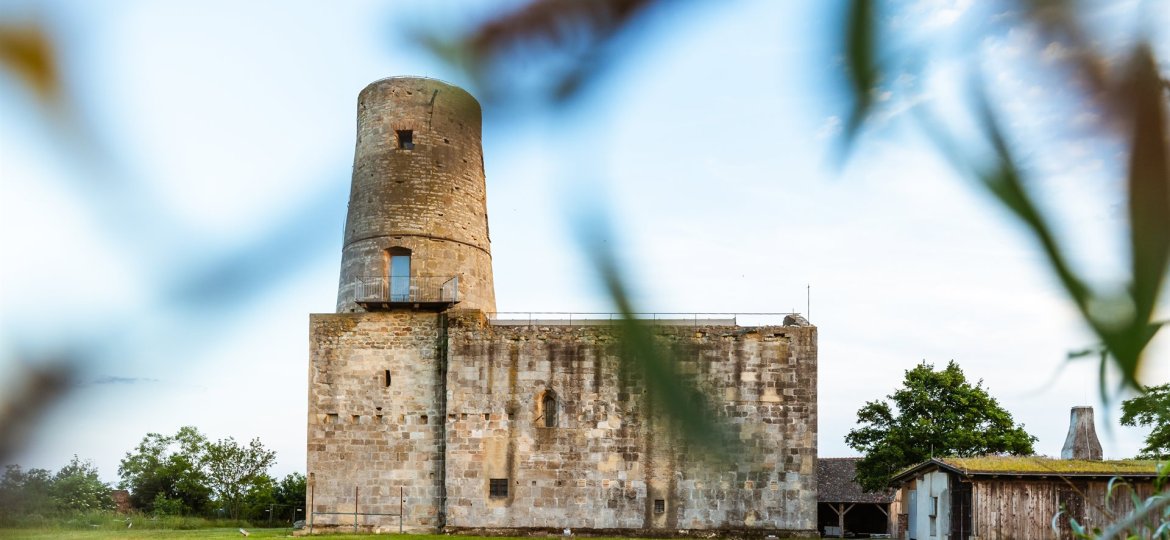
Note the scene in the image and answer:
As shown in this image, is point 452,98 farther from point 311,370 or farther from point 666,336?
point 311,370

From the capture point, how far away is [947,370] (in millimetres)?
40719

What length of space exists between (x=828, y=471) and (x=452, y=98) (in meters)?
53.7

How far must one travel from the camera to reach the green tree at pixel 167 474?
1282mm

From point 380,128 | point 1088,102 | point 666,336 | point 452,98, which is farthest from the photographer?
point 380,128

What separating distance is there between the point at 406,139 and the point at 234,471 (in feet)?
2.07

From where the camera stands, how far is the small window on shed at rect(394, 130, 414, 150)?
162cm

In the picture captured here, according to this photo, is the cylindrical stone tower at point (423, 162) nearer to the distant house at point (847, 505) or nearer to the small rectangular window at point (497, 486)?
the small rectangular window at point (497, 486)

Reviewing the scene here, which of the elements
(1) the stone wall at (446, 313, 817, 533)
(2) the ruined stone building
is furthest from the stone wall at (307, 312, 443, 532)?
(1) the stone wall at (446, 313, 817, 533)

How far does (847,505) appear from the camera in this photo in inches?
1997

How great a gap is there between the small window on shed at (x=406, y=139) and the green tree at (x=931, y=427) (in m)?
39.7

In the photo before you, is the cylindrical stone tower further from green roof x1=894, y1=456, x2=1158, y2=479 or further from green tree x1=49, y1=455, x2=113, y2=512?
green roof x1=894, y1=456, x2=1158, y2=479

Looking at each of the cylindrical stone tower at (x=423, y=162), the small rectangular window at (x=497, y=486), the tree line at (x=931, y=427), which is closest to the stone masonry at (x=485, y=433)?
the small rectangular window at (x=497, y=486)

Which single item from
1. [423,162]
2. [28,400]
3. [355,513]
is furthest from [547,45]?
[355,513]

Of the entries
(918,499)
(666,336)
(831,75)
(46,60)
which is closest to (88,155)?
(46,60)
